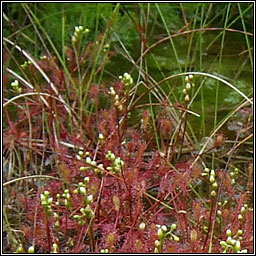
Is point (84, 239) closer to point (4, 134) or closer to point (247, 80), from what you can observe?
point (4, 134)

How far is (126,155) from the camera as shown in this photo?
1.37m

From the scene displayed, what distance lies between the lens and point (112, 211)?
126 centimetres

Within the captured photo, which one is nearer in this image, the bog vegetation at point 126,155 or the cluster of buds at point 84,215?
the cluster of buds at point 84,215

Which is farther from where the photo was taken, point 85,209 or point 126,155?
point 126,155

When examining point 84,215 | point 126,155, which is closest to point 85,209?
point 84,215

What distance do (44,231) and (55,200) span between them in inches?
6.5

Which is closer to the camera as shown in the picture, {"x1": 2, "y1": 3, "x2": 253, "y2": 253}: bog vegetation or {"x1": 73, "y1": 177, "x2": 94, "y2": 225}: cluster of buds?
{"x1": 73, "y1": 177, "x2": 94, "y2": 225}: cluster of buds

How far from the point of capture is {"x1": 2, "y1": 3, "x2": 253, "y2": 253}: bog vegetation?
1160 millimetres

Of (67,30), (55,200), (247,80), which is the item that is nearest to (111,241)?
(55,200)

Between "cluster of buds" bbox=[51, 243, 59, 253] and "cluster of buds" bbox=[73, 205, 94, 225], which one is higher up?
"cluster of buds" bbox=[73, 205, 94, 225]

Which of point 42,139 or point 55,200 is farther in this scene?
point 42,139

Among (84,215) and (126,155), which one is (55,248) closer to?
(84,215)

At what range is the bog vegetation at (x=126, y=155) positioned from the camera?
1.16 metres

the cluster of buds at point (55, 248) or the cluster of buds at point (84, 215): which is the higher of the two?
the cluster of buds at point (84, 215)
